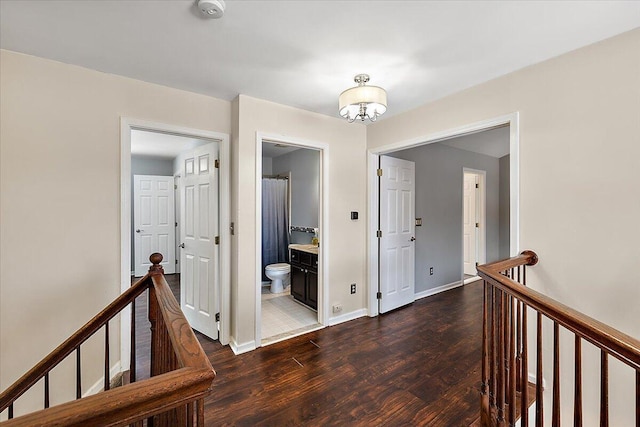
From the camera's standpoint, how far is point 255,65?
2098 mm

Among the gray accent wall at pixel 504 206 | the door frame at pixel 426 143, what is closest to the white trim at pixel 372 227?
the door frame at pixel 426 143

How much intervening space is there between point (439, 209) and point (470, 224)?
1646 mm

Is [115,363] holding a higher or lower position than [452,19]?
lower

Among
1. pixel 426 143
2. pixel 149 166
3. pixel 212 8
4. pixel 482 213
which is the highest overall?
pixel 212 8

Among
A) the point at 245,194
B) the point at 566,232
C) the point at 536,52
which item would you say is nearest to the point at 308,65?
the point at 245,194

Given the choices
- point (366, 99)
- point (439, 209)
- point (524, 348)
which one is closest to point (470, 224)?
point (439, 209)

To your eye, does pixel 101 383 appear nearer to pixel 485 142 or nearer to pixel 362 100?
pixel 362 100

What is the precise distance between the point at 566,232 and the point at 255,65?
252cm

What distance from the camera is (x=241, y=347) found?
262 centimetres

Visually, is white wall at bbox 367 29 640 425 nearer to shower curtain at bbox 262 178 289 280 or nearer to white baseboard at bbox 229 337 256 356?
white baseboard at bbox 229 337 256 356

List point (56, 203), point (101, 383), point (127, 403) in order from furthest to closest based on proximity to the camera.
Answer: point (101, 383) → point (56, 203) → point (127, 403)

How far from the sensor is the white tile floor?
119 inches

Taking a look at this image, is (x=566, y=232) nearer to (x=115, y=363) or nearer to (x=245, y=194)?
(x=245, y=194)

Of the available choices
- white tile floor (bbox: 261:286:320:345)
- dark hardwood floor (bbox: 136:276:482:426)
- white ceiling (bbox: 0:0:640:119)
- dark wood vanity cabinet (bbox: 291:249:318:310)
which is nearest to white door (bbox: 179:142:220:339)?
dark hardwood floor (bbox: 136:276:482:426)
